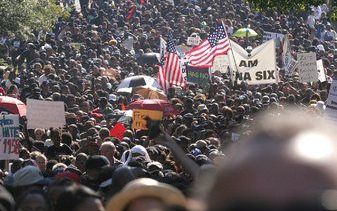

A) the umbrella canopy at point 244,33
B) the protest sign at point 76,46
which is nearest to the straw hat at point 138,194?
the protest sign at point 76,46

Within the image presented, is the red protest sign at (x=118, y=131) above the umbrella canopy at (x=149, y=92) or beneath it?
beneath

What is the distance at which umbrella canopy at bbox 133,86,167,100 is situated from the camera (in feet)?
66.1

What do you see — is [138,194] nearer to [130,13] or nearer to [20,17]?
[20,17]

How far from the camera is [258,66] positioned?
2102 centimetres

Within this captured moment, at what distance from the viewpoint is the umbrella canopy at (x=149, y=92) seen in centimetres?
2016

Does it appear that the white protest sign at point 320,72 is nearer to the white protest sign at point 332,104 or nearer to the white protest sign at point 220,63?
the white protest sign at point 220,63

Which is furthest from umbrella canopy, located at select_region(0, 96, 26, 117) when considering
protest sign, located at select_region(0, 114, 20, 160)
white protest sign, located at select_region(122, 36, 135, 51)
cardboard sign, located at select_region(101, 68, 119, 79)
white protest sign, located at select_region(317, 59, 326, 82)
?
white protest sign, located at select_region(122, 36, 135, 51)

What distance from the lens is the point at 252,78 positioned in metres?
21.0

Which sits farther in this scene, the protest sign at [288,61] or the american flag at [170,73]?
the protest sign at [288,61]

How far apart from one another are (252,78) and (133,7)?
1781 centimetres

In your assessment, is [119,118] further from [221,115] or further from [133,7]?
[133,7]

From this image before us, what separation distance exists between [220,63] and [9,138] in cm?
1280

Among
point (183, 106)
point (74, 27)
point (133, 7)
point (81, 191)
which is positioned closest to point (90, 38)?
point (74, 27)

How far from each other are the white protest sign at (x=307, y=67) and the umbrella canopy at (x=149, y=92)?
9.10 feet
